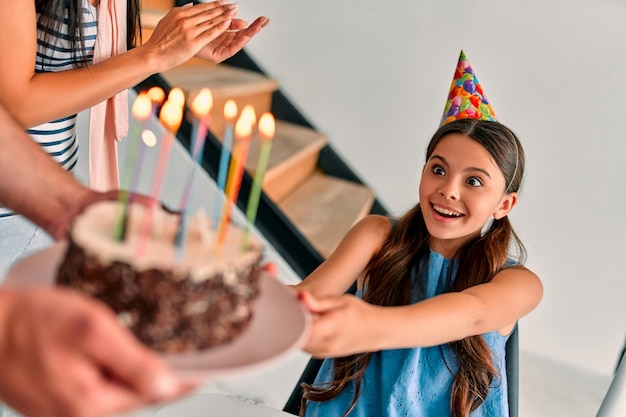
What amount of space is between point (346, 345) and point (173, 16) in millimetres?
850

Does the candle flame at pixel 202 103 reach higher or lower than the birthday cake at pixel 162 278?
higher

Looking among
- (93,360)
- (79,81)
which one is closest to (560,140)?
(79,81)

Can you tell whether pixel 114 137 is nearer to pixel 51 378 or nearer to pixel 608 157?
pixel 51 378

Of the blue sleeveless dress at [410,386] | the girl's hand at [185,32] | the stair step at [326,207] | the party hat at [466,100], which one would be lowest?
the stair step at [326,207]

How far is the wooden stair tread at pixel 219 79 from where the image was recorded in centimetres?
266

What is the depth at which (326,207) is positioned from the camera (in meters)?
3.18

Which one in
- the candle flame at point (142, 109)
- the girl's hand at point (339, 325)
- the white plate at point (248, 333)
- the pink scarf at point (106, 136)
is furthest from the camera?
the pink scarf at point (106, 136)

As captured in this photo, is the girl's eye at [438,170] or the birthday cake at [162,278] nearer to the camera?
the birthday cake at [162,278]

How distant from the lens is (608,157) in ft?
9.39

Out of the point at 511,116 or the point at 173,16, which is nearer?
the point at 173,16

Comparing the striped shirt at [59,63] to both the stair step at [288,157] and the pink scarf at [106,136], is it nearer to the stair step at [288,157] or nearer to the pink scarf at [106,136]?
the pink scarf at [106,136]

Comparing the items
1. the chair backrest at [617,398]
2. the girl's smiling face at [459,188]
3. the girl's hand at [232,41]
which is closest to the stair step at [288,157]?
the girl's hand at [232,41]

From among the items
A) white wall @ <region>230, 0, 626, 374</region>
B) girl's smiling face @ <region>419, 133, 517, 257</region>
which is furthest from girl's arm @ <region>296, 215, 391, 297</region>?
white wall @ <region>230, 0, 626, 374</region>

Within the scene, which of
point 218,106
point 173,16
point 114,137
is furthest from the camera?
point 218,106
